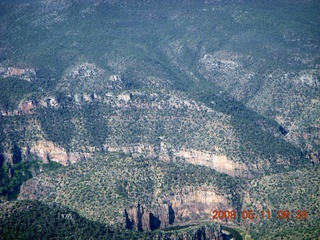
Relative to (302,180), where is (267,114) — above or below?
below

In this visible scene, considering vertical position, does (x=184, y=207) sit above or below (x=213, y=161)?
above

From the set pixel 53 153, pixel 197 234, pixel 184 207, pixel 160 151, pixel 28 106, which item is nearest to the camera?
pixel 197 234

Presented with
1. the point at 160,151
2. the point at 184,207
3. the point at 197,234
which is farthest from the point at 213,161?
the point at 197,234

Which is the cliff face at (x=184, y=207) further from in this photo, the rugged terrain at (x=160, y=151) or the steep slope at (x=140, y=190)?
the rugged terrain at (x=160, y=151)

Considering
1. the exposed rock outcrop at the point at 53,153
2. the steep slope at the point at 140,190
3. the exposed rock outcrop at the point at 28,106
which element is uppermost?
the steep slope at the point at 140,190

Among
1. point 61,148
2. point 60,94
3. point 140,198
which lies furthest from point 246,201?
point 60,94

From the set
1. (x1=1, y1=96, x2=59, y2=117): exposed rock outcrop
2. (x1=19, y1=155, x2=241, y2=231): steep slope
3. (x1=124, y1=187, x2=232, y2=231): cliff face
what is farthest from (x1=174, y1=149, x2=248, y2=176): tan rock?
(x1=1, y1=96, x2=59, y2=117): exposed rock outcrop

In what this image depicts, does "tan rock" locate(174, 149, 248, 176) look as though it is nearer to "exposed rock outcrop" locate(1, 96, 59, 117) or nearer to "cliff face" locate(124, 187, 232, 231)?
"cliff face" locate(124, 187, 232, 231)

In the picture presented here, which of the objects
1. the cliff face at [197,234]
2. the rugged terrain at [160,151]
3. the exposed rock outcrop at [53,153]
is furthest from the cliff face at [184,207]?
the exposed rock outcrop at [53,153]

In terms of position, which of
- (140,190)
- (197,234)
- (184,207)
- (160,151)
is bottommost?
(160,151)

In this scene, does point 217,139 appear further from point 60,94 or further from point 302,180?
point 60,94

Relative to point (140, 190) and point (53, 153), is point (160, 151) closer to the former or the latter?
point (53, 153)
